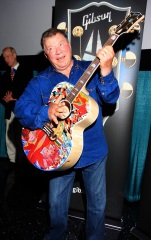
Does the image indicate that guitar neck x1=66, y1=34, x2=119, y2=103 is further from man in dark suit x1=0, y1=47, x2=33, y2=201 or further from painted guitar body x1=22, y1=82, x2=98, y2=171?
man in dark suit x1=0, y1=47, x2=33, y2=201

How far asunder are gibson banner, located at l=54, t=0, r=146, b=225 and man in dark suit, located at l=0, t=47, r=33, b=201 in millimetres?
1493

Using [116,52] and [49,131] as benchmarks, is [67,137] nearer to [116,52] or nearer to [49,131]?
[49,131]

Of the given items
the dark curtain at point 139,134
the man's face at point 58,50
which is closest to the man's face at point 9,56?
the dark curtain at point 139,134

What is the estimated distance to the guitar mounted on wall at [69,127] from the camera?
5.16 ft

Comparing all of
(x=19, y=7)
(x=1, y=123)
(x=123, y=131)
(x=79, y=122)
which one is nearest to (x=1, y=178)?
(x=1, y=123)

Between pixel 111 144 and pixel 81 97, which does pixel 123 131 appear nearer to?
pixel 111 144

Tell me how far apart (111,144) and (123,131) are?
0.18 metres

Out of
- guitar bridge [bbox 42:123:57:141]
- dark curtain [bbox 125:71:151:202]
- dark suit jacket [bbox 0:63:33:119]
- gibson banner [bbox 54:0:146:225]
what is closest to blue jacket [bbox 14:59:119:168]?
guitar bridge [bbox 42:123:57:141]

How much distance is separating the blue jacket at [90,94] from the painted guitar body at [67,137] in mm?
92

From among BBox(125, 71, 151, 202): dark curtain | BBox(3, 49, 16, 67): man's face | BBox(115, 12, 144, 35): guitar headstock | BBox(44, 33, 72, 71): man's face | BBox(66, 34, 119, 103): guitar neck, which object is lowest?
BBox(125, 71, 151, 202): dark curtain

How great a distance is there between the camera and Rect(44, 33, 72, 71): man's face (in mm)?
1688

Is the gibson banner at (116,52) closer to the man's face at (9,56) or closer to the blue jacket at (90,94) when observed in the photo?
the blue jacket at (90,94)

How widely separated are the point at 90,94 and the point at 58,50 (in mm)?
394

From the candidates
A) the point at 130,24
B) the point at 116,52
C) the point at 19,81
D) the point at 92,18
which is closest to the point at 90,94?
the point at 130,24
